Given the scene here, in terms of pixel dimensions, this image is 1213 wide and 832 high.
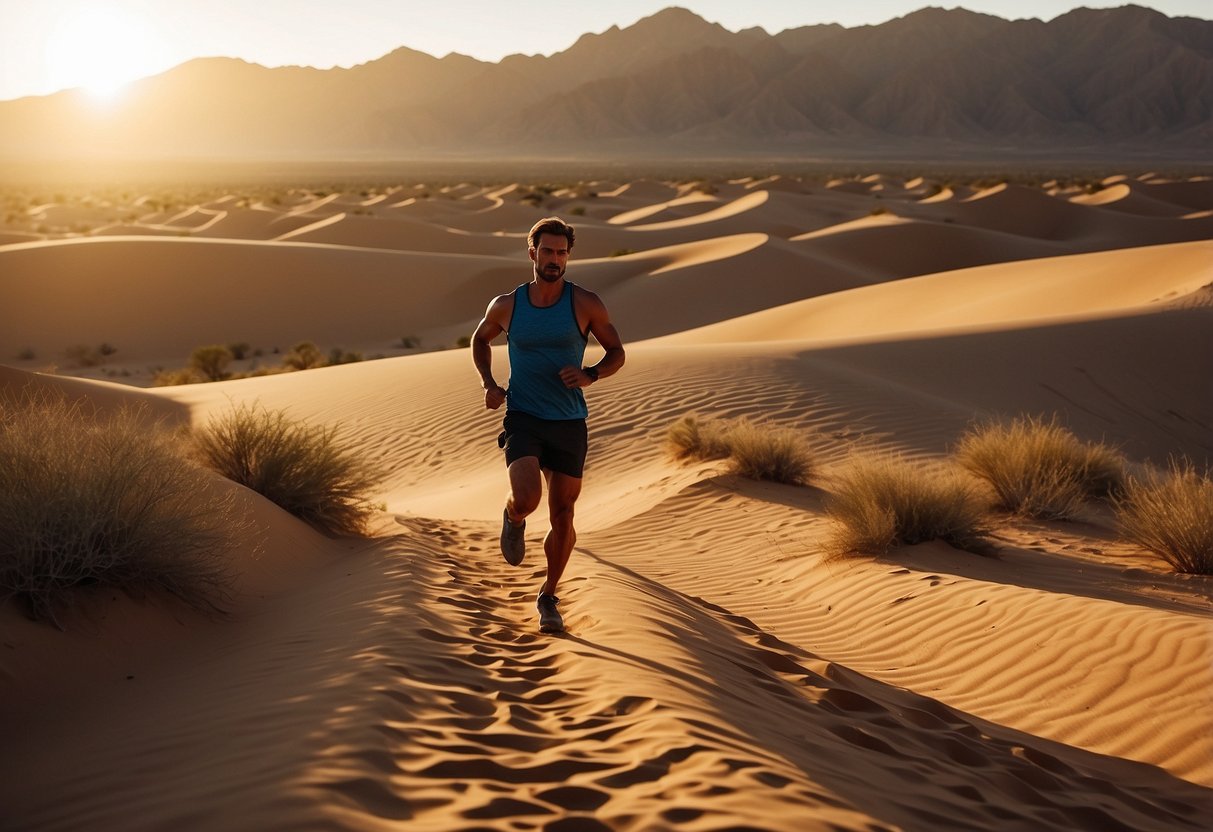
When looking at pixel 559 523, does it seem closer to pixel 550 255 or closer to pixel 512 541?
pixel 512 541

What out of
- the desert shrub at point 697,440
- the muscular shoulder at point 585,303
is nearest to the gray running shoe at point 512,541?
the muscular shoulder at point 585,303

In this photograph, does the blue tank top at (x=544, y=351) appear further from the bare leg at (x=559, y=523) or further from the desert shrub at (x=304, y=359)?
the desert shrub at (x=304, y=359)

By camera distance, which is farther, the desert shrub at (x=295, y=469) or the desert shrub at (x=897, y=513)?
the desert shrub at (x=897, y=513)

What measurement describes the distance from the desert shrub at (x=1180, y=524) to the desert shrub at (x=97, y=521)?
6774mm

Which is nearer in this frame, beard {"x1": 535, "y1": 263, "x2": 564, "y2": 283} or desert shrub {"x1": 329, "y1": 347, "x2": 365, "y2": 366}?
beard {"x1": 535, "y1": 263, "x2": 564, "y2": 283}

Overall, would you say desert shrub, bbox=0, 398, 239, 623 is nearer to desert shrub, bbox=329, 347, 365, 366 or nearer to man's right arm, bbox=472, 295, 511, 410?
man's right arm, bbox=472, 295, 511, 410

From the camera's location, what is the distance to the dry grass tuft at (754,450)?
11.9m

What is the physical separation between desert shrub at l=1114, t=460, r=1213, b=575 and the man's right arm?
5.51 m

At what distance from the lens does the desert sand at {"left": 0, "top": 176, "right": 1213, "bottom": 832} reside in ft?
12.6

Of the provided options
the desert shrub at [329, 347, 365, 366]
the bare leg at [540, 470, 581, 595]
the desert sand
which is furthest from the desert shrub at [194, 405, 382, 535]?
the desert shrub at [329, 347, 365, 366]

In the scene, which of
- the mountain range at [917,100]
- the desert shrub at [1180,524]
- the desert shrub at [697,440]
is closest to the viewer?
the desert shrub at [1180,524]

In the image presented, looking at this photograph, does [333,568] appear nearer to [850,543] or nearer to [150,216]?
[850,543]

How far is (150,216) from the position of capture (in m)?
57.0

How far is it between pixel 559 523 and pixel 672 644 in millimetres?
908
